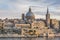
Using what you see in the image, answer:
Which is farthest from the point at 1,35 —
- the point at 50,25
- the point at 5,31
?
the point at 50,25

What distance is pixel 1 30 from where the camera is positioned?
221ft

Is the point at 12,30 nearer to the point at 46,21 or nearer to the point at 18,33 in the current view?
the point at 18,33

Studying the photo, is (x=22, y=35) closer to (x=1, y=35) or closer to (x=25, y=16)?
(x=1, y=35)

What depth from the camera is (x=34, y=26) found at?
79.8 metres

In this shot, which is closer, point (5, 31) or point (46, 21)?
point (5, 31)

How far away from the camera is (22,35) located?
65875 millimetres

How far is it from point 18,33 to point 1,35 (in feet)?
17.9

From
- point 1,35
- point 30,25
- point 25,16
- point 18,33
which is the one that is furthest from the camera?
point 25,16

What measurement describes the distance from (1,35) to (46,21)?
3529 centimetres

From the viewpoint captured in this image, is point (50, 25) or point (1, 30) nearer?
point (1, 30)

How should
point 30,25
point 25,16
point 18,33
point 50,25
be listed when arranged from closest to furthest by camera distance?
point 18,33 → point 30,25 → point 50,25 → point 25,16

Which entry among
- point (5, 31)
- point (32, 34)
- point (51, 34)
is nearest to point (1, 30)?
point (5, 31)

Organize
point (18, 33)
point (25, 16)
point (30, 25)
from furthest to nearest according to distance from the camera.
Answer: point (25, 16) < point (30, 25) < point (18, 33)

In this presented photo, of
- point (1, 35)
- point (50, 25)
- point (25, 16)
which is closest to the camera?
point (1, 35)
